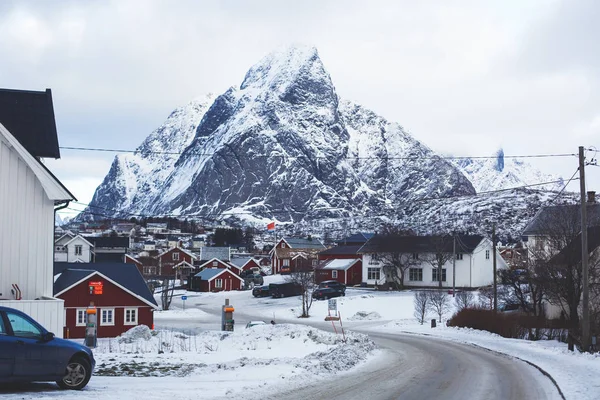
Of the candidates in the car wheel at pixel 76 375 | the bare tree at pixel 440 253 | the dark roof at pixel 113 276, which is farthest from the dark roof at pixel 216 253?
the car wheel at pixel 76 375

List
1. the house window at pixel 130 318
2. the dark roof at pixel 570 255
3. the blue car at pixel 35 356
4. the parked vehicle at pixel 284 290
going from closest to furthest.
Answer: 1. the blue car at pixel 35 356
2. the dark roof at pixel 570 255
3. the house window at pixel 130 318
4. the parked vehicle at pixel 284 290

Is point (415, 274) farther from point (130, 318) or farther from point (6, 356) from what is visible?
point (6, 356)

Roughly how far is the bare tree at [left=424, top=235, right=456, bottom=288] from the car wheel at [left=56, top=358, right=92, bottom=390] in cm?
7271

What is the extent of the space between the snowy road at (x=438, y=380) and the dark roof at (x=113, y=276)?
25691 mm

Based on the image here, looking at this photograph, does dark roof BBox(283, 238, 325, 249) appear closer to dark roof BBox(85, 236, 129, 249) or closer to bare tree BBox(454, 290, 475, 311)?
dark roof BBox(85, 236, 129, 249)

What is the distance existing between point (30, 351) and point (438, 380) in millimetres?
11027

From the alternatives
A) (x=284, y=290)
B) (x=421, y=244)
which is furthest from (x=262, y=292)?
(x=421, y=244)

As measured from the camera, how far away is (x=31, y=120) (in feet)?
79.6

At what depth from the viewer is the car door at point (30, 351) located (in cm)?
1258

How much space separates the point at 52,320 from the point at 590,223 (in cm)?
5425

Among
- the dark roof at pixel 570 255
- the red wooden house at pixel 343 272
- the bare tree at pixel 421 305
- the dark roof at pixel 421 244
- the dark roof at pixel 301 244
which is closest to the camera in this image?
the dark roof at pixel 570 255

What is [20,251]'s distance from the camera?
21359mm

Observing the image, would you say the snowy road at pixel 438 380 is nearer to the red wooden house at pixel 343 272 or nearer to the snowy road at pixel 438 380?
the snowy road at pixel 438 380

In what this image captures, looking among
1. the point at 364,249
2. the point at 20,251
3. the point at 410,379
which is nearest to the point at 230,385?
the point at 410,379
